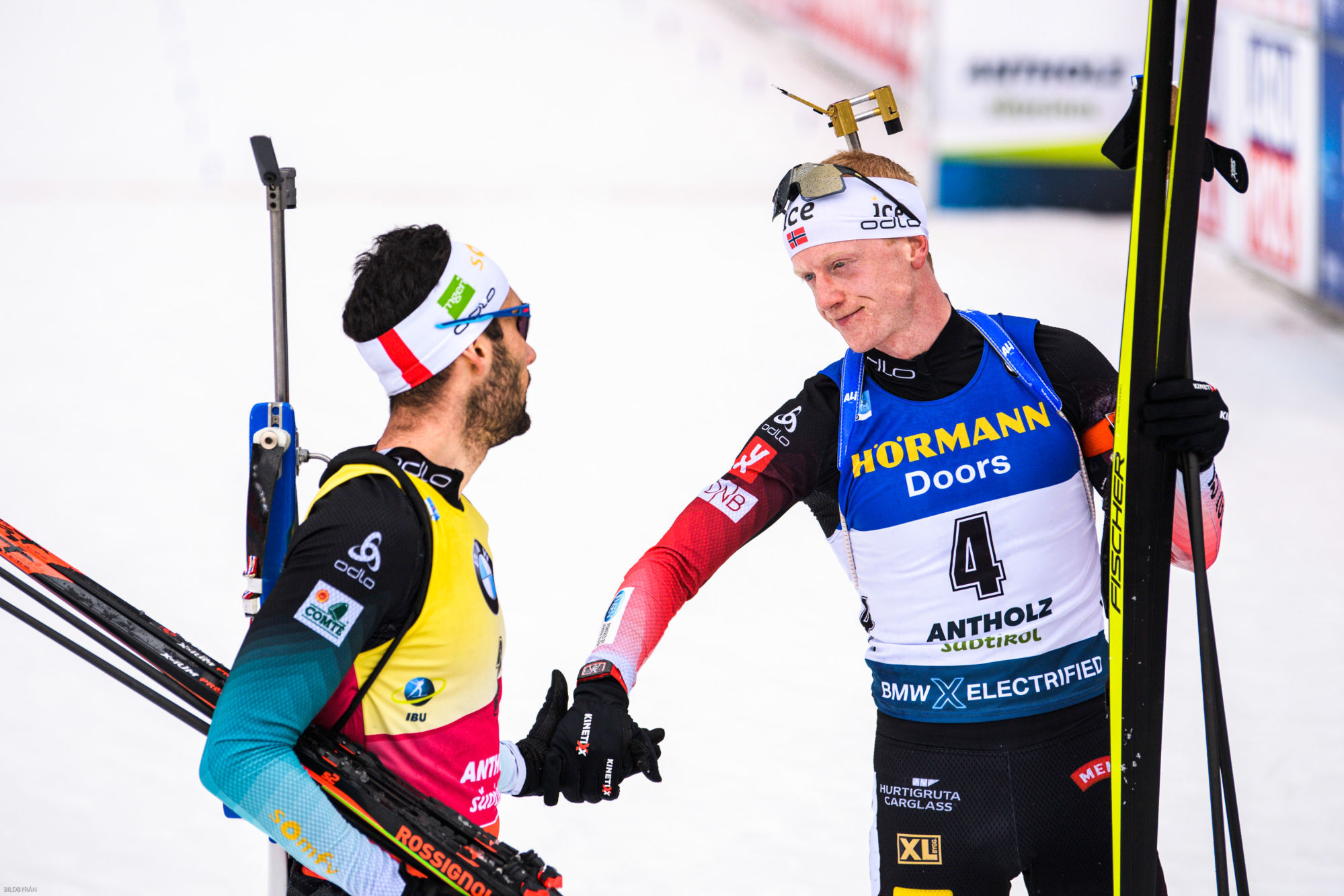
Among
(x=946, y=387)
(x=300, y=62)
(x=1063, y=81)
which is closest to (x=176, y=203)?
(x=300, y=62)

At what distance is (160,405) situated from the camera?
7340mm

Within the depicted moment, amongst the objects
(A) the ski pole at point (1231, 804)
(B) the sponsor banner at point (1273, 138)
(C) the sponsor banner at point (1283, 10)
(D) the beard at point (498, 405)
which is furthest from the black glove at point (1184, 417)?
(C) the sponsor banner at point (1283, 10)

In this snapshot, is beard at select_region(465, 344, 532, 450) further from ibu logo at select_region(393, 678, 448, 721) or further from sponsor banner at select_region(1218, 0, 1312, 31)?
sponsor banner at select_region(1218, 0, 1312, 31)

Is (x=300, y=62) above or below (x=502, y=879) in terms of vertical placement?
above

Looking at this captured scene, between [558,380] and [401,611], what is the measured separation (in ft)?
19.8

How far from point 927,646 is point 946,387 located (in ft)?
1.62

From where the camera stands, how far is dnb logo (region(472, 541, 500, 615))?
195 centimetres

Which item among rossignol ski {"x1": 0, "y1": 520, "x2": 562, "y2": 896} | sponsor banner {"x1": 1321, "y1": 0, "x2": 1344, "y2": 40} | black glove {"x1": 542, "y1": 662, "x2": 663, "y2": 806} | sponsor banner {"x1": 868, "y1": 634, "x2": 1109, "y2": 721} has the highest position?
sponsor banner {"x1": 1321, "y1": 0, "x2": 1344, "y2": 40}

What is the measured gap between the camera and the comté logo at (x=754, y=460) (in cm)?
248

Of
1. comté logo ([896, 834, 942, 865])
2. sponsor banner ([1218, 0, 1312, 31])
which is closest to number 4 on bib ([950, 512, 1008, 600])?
comté logo ([896, 834, 942, 865])

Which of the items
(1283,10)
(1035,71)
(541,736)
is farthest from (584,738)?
(1035,71)

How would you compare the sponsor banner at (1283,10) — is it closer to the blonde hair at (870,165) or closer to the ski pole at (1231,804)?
the blonde hair at (870,165)

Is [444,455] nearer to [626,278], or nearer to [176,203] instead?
[626,278]

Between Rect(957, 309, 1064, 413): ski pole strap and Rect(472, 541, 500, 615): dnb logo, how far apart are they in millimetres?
1048
